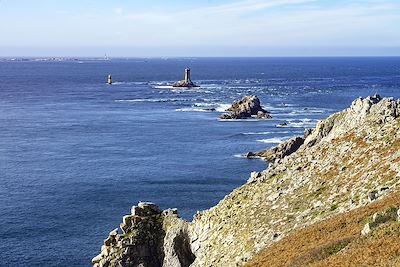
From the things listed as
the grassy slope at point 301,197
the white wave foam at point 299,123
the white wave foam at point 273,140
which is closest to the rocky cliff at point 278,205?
the grassy slope at point 301,197

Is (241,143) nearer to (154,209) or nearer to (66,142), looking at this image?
(66,142)

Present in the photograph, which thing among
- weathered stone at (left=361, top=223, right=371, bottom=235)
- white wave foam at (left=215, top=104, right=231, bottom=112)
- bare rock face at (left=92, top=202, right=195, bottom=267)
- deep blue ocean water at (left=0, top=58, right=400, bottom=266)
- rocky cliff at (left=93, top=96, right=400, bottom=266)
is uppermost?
weathered stone at (left=361, top=223, right=371, bottom=235)

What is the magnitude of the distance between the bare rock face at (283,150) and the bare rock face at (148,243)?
60.3 meters

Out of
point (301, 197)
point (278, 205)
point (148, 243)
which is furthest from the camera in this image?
point (148, 243)

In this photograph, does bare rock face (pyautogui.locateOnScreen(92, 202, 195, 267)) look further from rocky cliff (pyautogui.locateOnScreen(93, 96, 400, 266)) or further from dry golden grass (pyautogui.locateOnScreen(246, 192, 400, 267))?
dry golden grass (pyautogui.locateOnScreen(246, 192, 400, 267))

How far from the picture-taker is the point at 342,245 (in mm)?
24891

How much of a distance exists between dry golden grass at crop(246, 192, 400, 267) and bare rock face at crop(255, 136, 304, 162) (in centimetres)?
7551

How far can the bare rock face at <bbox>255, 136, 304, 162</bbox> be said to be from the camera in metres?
108

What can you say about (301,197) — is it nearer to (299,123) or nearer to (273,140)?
(273,140)

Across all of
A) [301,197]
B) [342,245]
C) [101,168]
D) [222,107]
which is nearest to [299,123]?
[222,107]

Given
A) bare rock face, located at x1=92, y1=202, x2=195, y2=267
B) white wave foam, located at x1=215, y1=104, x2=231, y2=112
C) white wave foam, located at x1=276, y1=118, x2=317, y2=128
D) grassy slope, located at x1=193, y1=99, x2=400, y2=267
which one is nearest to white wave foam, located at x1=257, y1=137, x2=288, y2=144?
white wave foam, located at x1=276, y1=118, x2=317, y2=128

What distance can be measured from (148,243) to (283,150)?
63.2 metres

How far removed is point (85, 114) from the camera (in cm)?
17800

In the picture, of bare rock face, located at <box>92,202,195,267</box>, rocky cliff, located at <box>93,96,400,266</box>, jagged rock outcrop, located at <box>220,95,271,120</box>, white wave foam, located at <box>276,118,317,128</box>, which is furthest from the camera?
jagged rock outcrop, located at <box>220,95,271,120</box>
